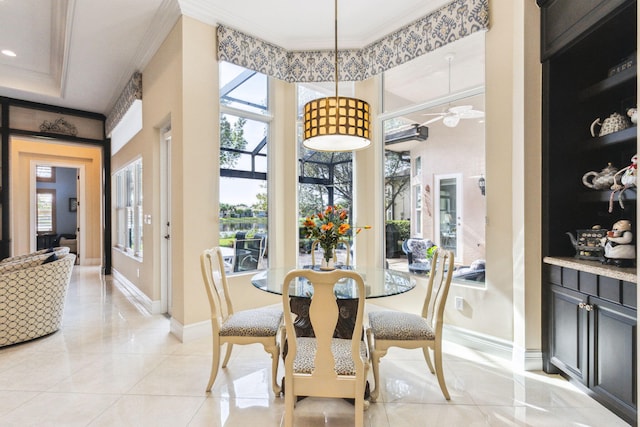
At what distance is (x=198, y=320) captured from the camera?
10.5 ft

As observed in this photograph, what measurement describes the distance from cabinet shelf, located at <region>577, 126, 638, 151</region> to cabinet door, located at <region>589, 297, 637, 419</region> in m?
1.03

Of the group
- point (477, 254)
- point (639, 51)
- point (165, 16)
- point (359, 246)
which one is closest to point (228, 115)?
point (165, 16)

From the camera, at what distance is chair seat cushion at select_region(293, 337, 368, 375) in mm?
→ 1720

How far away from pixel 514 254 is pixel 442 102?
1611mm

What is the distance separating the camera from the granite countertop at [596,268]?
71.4 inches

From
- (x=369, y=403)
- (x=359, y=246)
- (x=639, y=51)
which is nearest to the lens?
(x=639, y=51)

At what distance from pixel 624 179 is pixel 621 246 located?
416 mm

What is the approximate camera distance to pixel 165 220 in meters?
3.92

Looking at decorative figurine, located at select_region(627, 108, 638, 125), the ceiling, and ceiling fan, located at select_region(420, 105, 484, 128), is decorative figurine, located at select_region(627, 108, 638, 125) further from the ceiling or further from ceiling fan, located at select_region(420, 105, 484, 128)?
the ceiling

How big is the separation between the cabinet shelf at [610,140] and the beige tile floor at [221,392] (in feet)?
5.53

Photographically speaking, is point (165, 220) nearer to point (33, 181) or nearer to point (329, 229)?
point (329, 229)

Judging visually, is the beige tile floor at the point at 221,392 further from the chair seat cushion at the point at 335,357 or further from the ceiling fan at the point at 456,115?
the ceiling fan at the point at 456,115

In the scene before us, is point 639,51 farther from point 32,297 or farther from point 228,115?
point 32,297

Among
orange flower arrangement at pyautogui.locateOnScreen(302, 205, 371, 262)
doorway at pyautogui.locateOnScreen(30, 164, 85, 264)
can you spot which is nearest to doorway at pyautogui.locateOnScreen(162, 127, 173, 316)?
orange flower arrangement at pyautogui.locateOnScreen(302, 205, 371, 262)
